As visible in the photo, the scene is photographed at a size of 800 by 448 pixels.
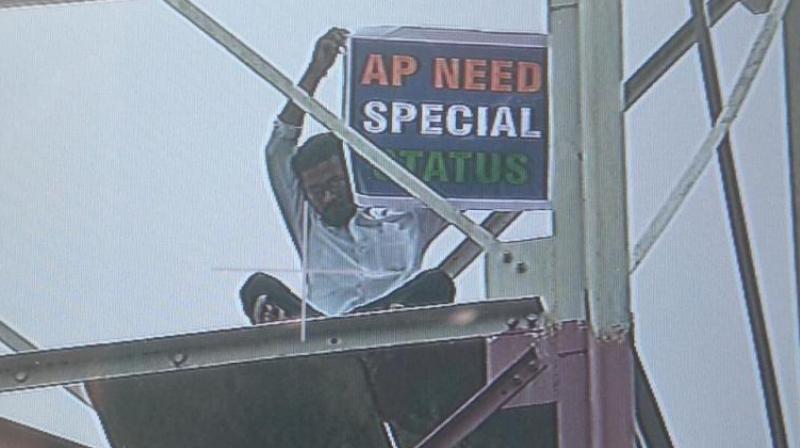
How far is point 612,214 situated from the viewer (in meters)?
2.92

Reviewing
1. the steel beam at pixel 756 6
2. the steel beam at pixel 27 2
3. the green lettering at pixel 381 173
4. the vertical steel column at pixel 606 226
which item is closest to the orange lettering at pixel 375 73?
the green lettering at pixel 381 173

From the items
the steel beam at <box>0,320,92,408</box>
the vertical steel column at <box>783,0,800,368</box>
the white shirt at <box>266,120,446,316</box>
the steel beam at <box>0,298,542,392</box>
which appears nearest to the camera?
the steel beam at <box>0,298,542,392</box>

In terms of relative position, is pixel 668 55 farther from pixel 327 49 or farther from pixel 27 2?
pixel 27 2

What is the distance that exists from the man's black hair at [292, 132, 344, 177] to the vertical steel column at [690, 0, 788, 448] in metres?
0.87

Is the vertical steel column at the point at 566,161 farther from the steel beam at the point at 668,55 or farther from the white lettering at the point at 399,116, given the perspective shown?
the steel beam at the point at 668,55

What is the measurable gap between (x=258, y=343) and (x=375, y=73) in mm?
552

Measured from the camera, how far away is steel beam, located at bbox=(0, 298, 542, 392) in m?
2.96

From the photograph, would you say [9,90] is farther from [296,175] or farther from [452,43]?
[452,43]

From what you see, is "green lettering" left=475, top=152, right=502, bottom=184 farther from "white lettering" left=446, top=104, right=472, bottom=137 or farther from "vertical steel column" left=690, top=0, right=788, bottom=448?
"vertical steel column" left=690, top=0, right=788, bottom=448

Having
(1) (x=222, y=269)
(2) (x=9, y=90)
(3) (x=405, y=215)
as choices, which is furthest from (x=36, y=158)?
(3) (x=405, y=215)

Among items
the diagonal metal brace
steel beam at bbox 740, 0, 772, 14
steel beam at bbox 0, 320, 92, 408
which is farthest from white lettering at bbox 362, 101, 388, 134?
steel beam at bbox 740, 0, 772, 14

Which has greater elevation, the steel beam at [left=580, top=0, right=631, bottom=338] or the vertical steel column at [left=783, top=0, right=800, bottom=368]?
the vertical steel column at [left=783, top=0, right=800, bottom=368]

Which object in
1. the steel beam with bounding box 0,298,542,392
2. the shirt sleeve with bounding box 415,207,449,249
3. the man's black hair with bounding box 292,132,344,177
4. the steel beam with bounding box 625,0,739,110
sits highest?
the steel beam with bounding box 625,0,739,110

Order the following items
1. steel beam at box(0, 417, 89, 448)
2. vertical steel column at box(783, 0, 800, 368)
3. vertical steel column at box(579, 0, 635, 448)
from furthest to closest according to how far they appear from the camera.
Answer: vertical steel column at box(783, 0, 800, 368) < steel beam at box(0, 417, 89, 448) < vertical steel column at box(579, 0, 635, 448)
